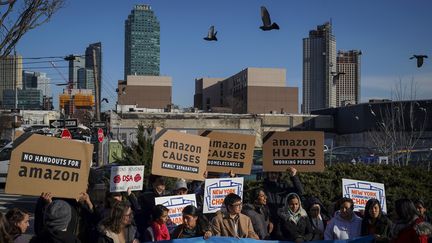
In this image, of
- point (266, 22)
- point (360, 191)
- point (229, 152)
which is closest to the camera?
point (360, 191)

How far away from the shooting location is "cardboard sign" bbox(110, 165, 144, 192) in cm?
939

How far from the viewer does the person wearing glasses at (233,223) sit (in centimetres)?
704

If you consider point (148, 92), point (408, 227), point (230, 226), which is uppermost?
point (148, 92)

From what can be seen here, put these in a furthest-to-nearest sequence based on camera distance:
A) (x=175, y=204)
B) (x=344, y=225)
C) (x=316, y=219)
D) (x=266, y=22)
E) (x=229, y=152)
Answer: (x=266, y=22), (x=229, y=152), (x=175, y=204), (x=316, y=219), (x=344, y=225)

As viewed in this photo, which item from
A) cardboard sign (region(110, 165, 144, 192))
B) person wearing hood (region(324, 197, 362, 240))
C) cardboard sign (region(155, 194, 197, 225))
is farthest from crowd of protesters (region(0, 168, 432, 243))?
cardboard sign (region(110, 165, 144, 192))

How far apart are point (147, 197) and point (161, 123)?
46.3m

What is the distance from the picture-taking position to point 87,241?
7.30 m

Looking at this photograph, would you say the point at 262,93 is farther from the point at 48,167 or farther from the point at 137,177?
the point at 48,167

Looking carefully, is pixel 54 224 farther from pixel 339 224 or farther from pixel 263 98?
pixel 263 98

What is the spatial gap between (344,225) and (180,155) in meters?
3.18

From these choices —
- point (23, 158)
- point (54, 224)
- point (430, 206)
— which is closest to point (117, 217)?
point (54, 224)

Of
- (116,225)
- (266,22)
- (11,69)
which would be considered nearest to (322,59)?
(11,69)

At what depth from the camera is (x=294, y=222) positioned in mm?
7703

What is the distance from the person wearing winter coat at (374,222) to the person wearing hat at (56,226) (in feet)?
13.0
